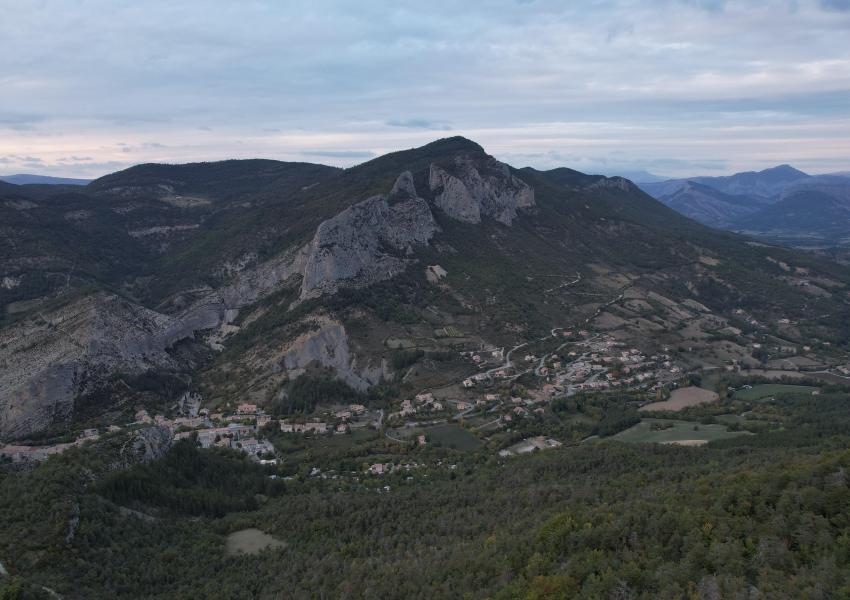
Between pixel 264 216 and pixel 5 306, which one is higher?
pixel 264 216

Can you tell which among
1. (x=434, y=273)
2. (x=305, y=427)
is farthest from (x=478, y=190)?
(x=305, y=427)

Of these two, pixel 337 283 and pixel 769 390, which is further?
pixel 337 283

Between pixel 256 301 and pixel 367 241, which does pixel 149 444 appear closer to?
pixel 256 301

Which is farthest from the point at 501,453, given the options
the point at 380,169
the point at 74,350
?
the point at 380,169

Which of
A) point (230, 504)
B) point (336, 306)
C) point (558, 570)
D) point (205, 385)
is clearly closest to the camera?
point (558, 570)

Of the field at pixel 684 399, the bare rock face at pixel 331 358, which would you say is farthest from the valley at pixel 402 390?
the field at pixel 684 399

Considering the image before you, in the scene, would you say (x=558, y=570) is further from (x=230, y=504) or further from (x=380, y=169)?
(x=380, y=169)

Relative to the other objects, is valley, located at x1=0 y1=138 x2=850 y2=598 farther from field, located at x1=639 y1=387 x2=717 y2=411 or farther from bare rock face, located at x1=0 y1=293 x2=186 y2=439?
field, located at x1=639 y1=387 x2=717 y2=411
